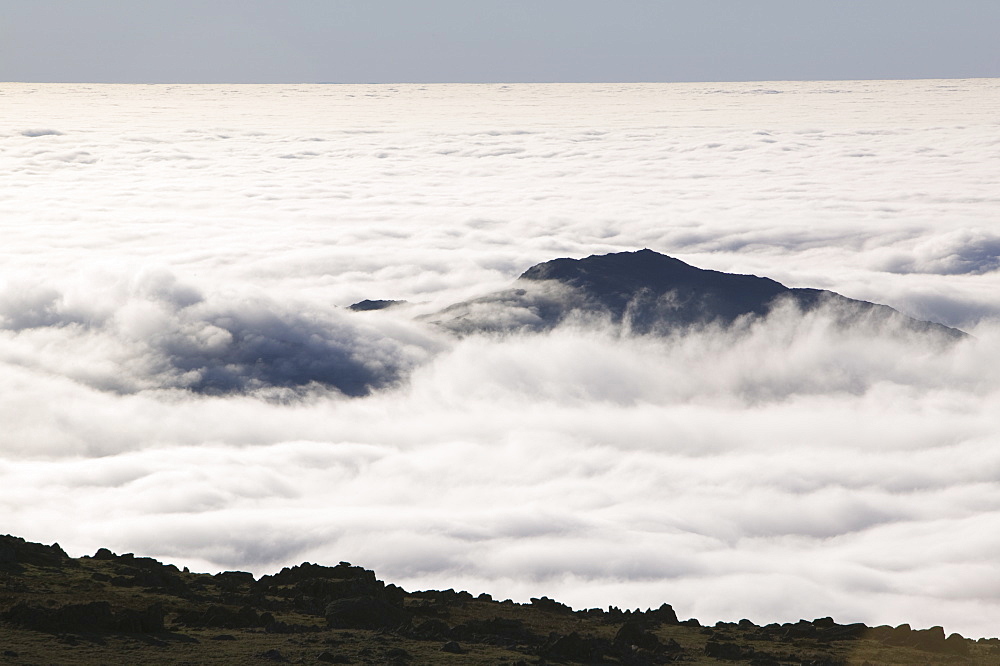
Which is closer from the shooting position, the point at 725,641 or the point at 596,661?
the point at 596,661

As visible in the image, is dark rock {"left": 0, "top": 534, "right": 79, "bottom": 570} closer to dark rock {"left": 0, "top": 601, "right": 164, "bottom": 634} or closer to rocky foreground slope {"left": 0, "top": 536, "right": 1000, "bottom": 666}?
rocky foreground slope {"left": 0, "top": 536, "right": 1000, "bottom": 666}

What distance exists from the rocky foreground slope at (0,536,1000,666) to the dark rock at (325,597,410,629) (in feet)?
0.25

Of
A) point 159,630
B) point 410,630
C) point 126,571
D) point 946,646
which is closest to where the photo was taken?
point 159,630

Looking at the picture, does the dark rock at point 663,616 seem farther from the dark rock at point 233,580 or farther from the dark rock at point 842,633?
the dark rock at point 233,580

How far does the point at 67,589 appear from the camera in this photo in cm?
6206

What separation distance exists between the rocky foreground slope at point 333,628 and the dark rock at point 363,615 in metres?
0.08

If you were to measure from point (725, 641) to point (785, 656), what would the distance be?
456 cm

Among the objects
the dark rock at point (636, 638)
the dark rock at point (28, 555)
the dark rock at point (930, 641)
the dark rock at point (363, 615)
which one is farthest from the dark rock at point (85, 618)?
the dark rock at point (930, 641)

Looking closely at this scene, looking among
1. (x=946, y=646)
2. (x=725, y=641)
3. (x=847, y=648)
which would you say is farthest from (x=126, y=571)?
(x=946, y=646)

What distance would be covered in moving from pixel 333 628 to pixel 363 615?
2.36 m

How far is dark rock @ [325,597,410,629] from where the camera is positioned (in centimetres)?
6181

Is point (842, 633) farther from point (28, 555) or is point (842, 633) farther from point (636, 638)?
point (28, 555)

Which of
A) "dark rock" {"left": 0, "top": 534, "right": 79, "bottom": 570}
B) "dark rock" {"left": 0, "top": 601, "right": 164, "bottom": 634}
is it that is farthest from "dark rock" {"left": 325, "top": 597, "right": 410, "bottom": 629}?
"dark rock" {"left": 0, "top": 534, "right": 79, "bottom": 570}

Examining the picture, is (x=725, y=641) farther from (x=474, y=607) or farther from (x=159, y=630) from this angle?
(x=159, y=630)
